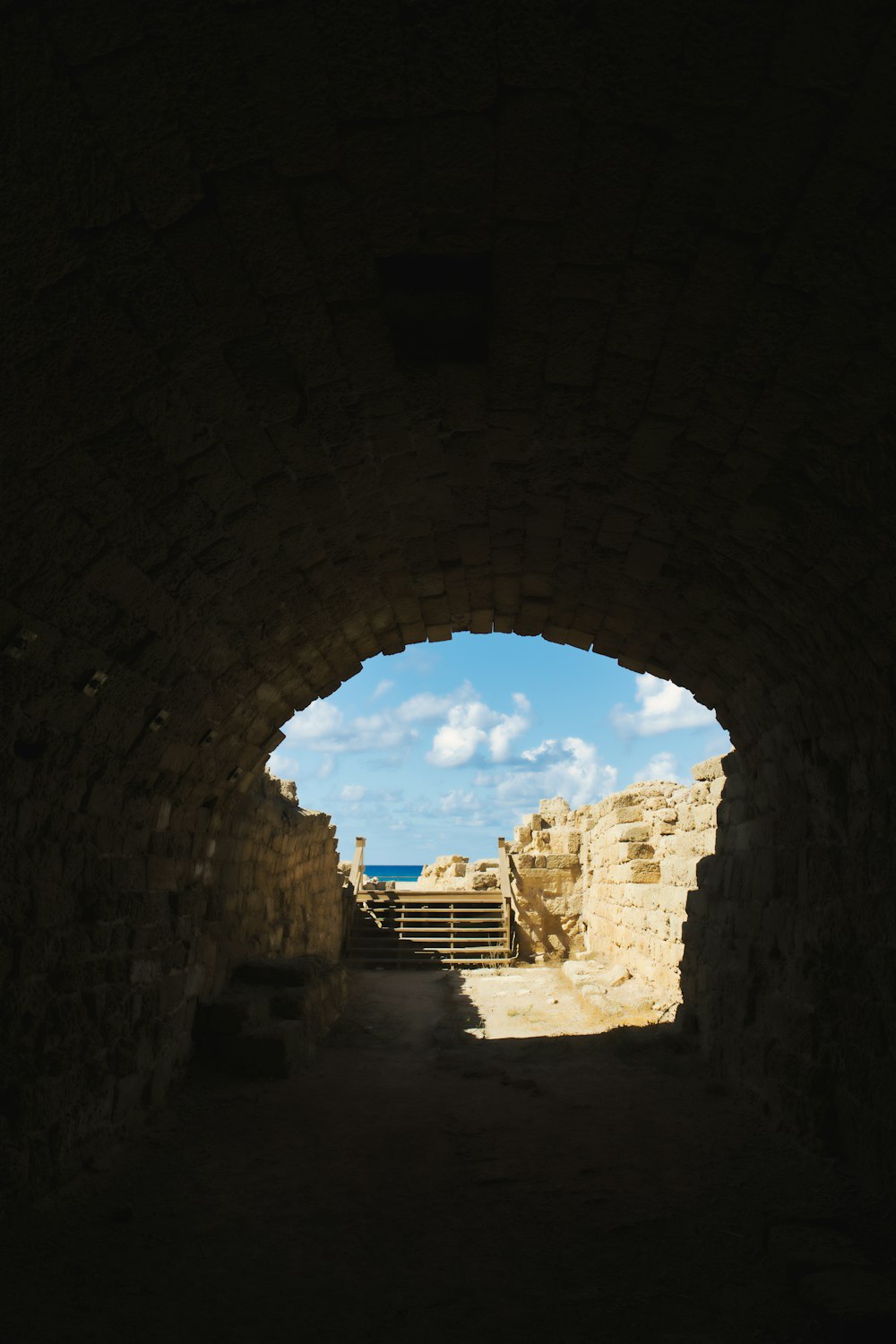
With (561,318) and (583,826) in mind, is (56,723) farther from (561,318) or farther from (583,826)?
(583,826)

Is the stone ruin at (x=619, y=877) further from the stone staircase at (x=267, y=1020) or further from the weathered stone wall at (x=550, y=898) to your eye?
the stone staircase at (x=267, y=1020)

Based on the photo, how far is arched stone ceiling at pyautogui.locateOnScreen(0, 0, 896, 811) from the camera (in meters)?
2.06

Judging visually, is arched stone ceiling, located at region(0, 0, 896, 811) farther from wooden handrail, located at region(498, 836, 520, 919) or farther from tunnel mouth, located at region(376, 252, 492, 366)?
wooden handrail, located at region(498, 836, 520, 919)

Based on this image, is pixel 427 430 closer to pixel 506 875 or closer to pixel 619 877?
pixel 619 877

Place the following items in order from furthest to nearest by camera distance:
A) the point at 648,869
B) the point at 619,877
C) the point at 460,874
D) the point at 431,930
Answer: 1. the point at 460,874
2. the point at 431,930
3. the point at 619,877
4. the point at 648,869

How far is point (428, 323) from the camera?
10.4ft

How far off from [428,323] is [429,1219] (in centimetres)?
388

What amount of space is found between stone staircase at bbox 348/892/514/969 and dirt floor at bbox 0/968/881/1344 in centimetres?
816

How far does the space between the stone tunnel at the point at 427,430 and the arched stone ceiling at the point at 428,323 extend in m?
0.01

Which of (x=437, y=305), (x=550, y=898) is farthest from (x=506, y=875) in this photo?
(x=437, y=305)

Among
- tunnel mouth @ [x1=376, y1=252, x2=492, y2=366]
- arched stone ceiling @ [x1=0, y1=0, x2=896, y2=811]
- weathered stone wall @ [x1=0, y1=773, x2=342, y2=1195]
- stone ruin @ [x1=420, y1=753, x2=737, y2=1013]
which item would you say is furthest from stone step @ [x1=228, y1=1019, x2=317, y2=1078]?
tunnel mouth @ [x1=376, y1=252, x2=492, y2=366]

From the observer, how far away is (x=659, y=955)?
911 centimetres

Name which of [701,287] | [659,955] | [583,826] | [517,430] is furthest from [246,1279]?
[583,826]

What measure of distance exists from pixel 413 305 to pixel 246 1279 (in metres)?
3.76
